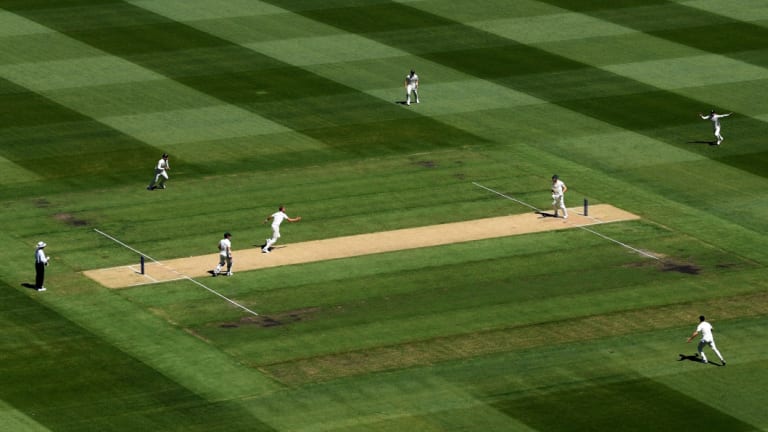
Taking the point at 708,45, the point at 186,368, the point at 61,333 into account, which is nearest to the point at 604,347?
the point at 186,368

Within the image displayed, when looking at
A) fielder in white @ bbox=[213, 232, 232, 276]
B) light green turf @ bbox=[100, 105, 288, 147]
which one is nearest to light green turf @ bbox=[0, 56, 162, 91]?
light green turf @ bbox=[100, 105, 288, 147]

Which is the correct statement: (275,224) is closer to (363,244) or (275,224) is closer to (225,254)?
(363,244)

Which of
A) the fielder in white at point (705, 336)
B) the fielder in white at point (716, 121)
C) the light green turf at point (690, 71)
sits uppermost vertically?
the light green turf at point (690, 71)

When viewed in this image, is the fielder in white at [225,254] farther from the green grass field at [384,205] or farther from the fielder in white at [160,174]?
the fielder in white at [160,174]

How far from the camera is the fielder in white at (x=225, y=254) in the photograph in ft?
221

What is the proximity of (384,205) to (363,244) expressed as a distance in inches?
206

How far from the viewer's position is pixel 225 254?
222ft

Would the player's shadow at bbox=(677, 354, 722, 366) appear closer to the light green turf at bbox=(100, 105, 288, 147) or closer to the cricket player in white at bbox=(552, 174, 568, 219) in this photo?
the cricket player in white at bbox=(552, 174, 568, 219)

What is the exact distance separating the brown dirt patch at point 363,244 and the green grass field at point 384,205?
783 millimetres

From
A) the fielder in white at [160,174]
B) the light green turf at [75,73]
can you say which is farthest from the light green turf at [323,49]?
the fielder in white at [160,174]

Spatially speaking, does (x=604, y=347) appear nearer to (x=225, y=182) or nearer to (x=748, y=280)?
(x=748, y=280)

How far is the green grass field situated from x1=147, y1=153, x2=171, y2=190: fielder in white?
2.65ft

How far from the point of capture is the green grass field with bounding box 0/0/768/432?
190 ft

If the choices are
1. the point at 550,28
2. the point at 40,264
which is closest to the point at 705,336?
the point at 40,264
